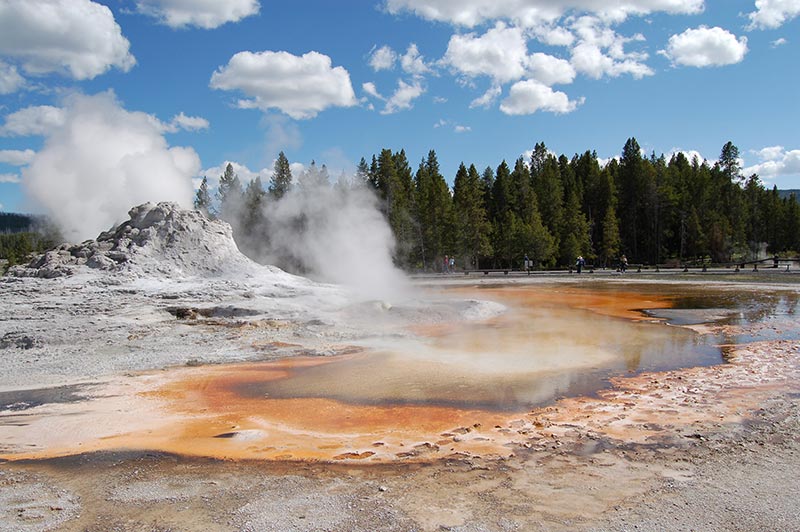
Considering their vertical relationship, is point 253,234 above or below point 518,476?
above

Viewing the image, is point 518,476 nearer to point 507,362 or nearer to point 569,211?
point 507,362

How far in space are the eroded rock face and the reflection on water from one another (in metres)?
6.52

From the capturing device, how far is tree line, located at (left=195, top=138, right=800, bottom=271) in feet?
132

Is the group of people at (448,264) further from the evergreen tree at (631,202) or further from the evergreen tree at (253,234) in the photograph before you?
the evergreen tree at (631,202)

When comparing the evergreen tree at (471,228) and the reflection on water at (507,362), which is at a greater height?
the evergreen tree at (471,228)

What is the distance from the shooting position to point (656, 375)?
8.01m

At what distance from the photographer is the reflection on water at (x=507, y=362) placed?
730cm

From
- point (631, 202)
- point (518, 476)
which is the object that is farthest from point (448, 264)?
point (518, 476)

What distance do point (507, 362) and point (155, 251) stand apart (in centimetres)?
991

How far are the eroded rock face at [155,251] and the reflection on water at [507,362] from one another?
6.52 meters

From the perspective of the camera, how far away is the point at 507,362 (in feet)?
29.5

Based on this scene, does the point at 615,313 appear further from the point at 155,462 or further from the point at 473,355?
the point at 155,462

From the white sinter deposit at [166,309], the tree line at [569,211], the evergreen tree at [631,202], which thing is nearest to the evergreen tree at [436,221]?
the tree line at [569,211]

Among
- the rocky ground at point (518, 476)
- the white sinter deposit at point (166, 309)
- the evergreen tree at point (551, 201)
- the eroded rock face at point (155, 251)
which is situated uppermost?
the evergreen tree at point (551, 201)
